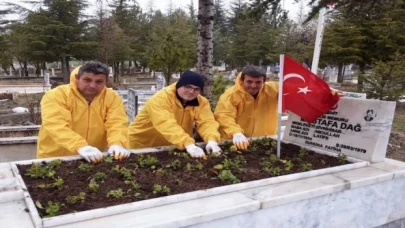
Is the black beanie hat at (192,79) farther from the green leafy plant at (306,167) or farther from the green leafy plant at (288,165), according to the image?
the green leafy plant at (306,167)

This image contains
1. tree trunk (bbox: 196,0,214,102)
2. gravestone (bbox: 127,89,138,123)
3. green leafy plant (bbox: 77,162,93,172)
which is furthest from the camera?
gravestone (bbox: 127,89,138,123)

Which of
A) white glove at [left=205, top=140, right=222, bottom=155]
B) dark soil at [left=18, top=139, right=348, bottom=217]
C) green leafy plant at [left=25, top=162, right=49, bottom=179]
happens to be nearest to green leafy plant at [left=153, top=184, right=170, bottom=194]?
dark soil at [left=18, top=139, right=348, bottom=217]

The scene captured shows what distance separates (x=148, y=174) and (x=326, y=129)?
2.16 m

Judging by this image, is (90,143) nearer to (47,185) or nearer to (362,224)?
(47,185)

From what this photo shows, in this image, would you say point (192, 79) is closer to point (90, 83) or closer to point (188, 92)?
point (188, 92)

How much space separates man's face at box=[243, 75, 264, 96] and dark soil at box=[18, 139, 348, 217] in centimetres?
75

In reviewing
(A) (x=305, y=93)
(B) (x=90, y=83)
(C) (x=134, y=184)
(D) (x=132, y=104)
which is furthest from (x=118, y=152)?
(D) (x=132, y=104)

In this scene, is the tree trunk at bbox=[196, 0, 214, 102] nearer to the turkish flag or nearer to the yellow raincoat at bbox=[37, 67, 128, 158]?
the turkish flag

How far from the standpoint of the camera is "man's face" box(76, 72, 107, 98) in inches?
137

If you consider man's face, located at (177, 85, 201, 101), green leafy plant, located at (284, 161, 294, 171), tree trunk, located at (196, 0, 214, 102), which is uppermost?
tree trunk, located at (196, 0, 214, 102)

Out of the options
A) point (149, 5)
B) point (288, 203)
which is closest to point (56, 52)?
point (149, 5)

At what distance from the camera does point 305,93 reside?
3904 millimetres

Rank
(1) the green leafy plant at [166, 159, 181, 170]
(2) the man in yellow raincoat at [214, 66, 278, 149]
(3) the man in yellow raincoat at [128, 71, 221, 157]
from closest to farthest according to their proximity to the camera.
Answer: (1) the green leafy plant at [166, 159, 181, 170] → (3) the man in yellow raincoat at [128, 71, 221, 157] → (2) the man in yellow raincoat at [214, 66, 278, 149]

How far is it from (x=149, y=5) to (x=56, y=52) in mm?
23159
